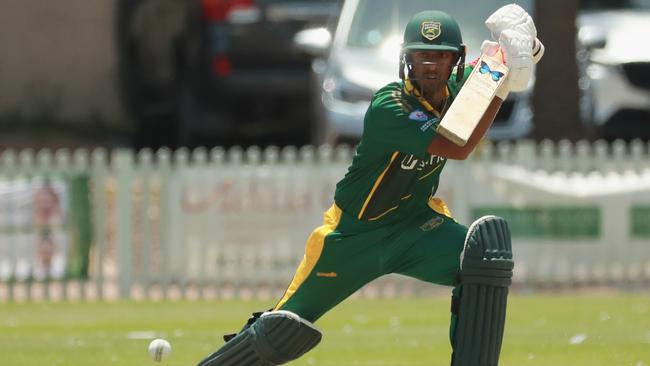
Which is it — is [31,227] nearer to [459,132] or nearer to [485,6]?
[485,6]

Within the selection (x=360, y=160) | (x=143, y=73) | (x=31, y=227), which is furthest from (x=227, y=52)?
(x=360, y=160)

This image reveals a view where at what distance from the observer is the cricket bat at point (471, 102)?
6.50 m

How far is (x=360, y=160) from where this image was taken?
23.1 ft

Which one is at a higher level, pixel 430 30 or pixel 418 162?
pixel 430 30

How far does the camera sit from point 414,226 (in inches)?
278

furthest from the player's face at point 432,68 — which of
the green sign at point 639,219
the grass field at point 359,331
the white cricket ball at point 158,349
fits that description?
the green sign at point 639,219

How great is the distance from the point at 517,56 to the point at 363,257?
3.72 feet

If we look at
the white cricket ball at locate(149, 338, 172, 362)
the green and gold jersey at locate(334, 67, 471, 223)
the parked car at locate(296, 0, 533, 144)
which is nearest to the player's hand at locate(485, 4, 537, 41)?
the green and gold jersey at locate(334, 67, 471, 223)

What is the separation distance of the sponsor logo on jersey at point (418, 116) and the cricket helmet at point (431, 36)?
0.75 ft

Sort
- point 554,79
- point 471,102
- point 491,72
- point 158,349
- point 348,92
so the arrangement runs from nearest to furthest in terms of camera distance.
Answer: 1. point 471,102
2. point 491,72
3. point 158,349
4. point 348,92
5. point 554,79

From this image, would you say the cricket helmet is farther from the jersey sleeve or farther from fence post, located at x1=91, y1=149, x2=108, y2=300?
fence post, located at x1=91, y1=149, x2=108, y2=300

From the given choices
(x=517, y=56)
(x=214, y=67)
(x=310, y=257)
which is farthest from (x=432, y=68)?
(x=214, y=67)

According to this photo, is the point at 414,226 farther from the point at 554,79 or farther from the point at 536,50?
the point at 554,79

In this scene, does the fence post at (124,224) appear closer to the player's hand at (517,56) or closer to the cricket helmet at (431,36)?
the cricket helmet at (431,36)
